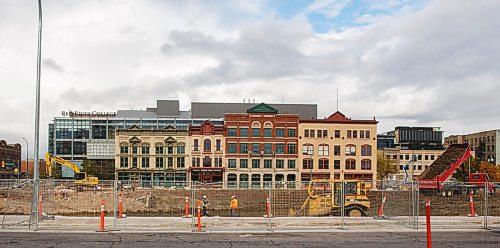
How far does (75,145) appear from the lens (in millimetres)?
111125

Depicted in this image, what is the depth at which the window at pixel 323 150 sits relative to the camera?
274 feet

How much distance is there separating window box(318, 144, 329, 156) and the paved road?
62337 millimetres

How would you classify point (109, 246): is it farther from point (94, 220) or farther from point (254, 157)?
point (254, 157)

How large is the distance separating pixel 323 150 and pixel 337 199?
181 feet

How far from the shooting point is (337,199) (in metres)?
28.8

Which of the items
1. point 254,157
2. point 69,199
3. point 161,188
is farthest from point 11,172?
point 69,199

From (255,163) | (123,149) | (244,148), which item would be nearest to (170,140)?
(123,149)

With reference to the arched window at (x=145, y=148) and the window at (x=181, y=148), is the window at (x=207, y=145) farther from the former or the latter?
the arched window at (x=145, y=148)

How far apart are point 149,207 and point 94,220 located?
17227mm

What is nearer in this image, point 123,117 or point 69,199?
point 69,199

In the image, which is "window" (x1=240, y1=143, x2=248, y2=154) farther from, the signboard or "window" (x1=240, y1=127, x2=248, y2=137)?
the signboard

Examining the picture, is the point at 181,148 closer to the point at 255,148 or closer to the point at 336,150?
the point at 255,148

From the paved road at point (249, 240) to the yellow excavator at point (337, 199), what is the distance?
6431mm

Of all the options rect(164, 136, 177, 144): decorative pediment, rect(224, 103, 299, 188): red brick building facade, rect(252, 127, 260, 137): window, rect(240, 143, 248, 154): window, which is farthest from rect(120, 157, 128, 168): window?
A: rect(252, 127, 260, 137): window
